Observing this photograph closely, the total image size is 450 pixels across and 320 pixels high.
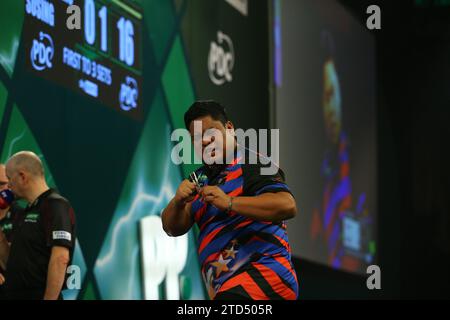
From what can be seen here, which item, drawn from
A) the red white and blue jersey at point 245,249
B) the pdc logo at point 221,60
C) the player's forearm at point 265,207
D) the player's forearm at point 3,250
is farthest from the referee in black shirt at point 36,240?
the pdc logo at point 221,60

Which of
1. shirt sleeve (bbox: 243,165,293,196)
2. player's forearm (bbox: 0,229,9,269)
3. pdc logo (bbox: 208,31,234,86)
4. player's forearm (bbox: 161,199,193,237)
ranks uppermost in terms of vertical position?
pdc logo (bbox: 208,31,234,86)

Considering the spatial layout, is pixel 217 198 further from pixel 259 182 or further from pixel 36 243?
pixel 36 243

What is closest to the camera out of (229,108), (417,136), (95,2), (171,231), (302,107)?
(171,231)

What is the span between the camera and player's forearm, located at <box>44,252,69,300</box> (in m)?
4.05

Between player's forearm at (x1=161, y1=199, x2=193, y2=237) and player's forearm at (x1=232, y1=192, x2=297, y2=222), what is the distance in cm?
26

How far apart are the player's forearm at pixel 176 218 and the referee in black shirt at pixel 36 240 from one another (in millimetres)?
1075

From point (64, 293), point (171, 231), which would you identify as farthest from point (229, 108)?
point (171, 231)

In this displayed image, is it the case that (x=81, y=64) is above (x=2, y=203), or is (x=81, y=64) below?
above

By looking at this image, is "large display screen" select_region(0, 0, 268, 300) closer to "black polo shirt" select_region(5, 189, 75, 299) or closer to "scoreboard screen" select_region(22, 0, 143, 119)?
"scoreboard screen" select_region(22, 0, 143, 119)

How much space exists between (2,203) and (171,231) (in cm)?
155

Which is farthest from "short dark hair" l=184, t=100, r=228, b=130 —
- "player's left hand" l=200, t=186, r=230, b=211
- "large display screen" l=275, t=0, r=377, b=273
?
"large display screen" l=275, t=0, r=377, b=273

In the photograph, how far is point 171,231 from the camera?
315 centimetres

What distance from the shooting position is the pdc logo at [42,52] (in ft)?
15.5
